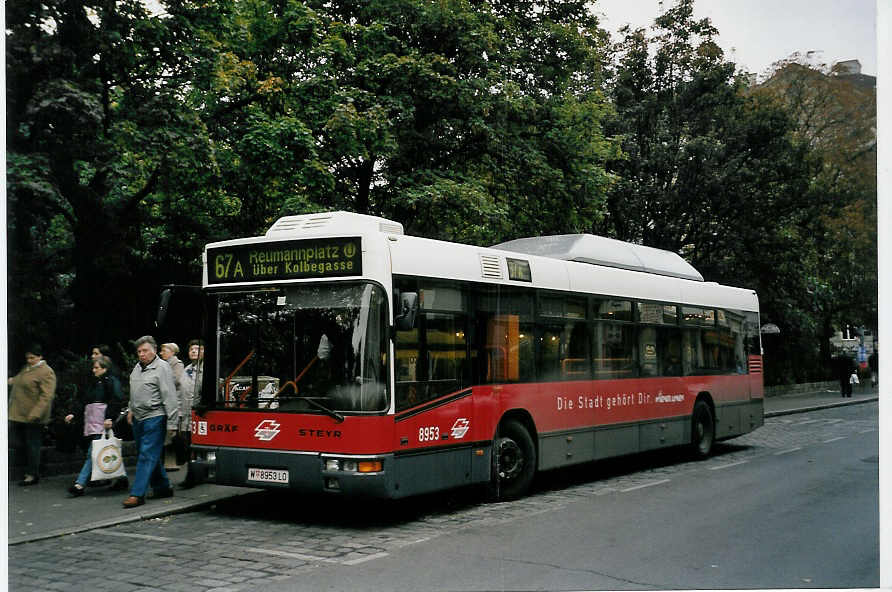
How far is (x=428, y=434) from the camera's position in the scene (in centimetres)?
921

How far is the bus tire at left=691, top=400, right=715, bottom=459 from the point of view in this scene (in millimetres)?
14812

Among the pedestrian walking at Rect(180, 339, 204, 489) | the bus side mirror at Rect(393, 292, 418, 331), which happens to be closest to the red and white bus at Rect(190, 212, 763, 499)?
the bus side mirror at Rect(393, 292, 418, 331)

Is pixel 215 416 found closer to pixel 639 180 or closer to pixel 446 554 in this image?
pixel 446 554

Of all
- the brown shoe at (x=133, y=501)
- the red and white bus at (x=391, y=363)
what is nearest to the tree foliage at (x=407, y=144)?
the brown shoe at (x=133, y=501)

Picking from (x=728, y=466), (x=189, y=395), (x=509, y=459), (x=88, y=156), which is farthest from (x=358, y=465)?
(x=728, y=466)

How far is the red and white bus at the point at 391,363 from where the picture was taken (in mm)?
8656

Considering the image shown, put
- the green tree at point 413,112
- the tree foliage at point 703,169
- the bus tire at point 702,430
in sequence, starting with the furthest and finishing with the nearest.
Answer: the tree foliage at point 703,169, the green tree at point 413,112, the bus tire at point 702,430

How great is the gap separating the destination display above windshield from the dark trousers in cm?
365

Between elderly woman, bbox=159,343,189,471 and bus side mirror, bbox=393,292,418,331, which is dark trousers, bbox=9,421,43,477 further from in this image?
bus side mirror, bbox=393,292,418,331

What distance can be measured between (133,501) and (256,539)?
7.28 ft

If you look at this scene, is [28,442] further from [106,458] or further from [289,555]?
[289,555]

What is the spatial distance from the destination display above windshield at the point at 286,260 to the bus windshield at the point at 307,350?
15cm

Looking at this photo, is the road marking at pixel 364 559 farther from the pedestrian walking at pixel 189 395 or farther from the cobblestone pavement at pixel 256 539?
the pedestrian walking at pixel 189 395

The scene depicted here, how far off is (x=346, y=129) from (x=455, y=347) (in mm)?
7505
